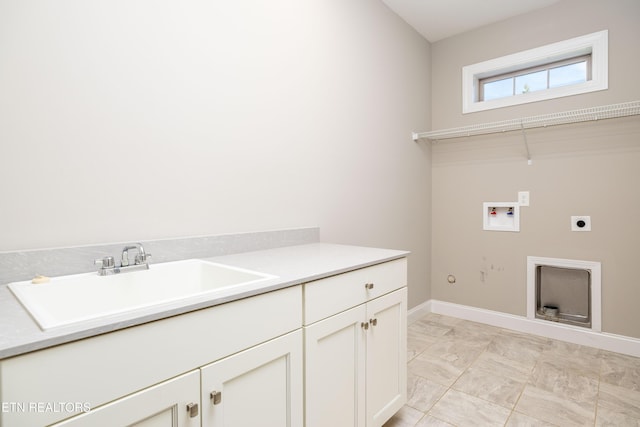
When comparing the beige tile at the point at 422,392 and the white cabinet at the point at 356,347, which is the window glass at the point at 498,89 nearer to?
the white cabinet at the point at 356,347

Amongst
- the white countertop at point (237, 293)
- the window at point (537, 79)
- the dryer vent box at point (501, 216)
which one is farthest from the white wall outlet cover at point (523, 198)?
the white countertop at point (237, 293)

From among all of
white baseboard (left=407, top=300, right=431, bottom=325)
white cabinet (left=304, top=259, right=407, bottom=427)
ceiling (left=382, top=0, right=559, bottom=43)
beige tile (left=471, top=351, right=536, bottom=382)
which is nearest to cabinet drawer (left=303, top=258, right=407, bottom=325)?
white cabinet (left=304, top=259, right=407, bottom=427)

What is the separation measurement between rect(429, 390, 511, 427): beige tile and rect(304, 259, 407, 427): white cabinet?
0.92 ft

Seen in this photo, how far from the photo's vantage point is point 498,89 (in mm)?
3020

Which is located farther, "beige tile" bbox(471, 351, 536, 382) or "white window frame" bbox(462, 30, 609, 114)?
"white window frame" bbox(462, 30, 609, 114)

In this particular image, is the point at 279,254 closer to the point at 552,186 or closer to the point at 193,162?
the point at 193,162

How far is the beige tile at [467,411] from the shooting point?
5.46 ft

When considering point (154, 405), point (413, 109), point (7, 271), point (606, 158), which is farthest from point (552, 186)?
point (7, 271)

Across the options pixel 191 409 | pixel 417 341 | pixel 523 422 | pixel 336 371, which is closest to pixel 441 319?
pixel 417 341

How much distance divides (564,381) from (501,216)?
1.35 meters

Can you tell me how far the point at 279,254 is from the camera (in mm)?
1587

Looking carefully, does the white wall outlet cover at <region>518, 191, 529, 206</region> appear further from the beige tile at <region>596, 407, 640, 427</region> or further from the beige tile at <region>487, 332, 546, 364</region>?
the beige tile at <region>596, 407, 640, 427</region>

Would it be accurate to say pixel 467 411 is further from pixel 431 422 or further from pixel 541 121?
pixel 541 121

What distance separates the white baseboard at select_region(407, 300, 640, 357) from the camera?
2.41 m
